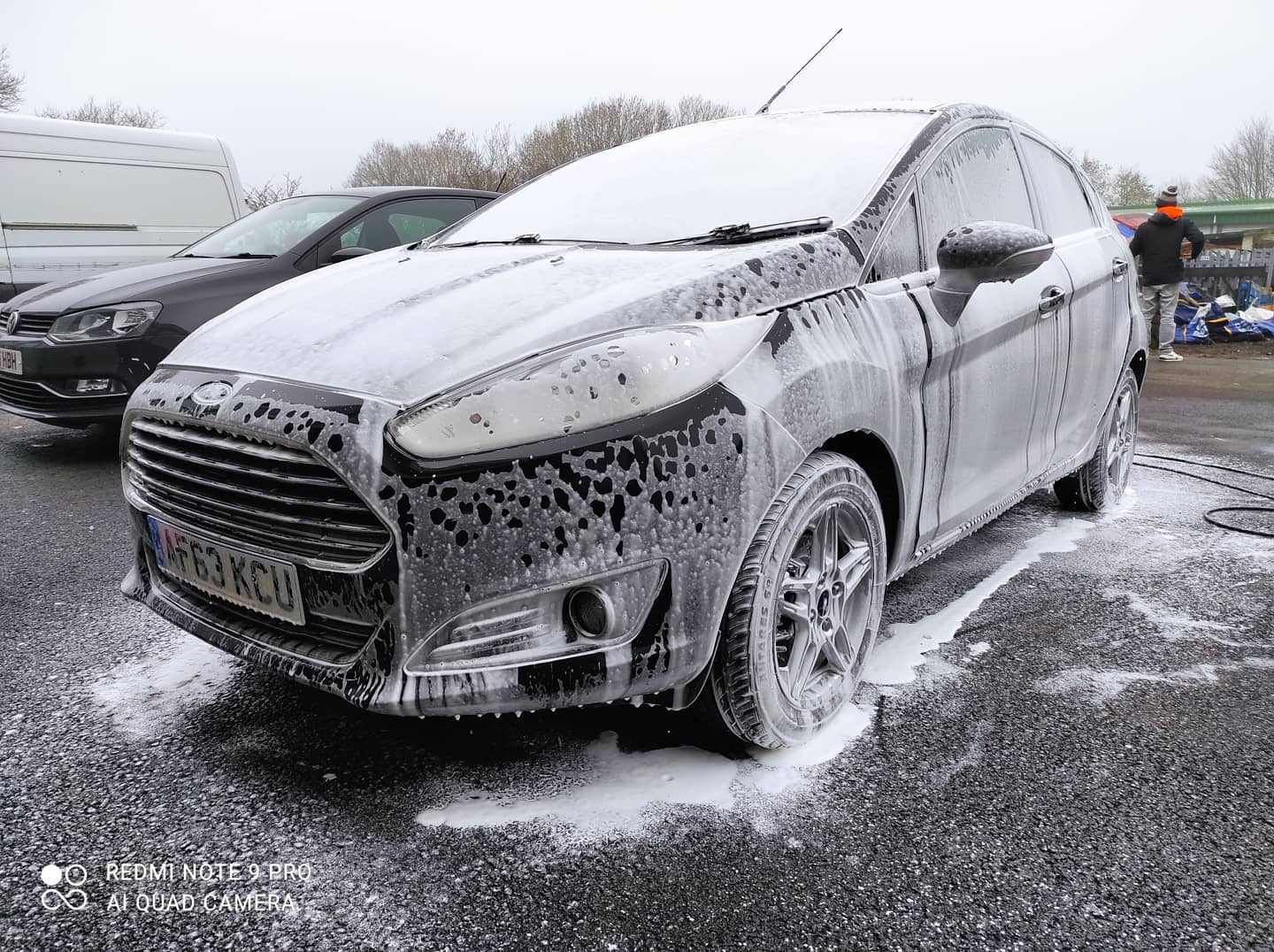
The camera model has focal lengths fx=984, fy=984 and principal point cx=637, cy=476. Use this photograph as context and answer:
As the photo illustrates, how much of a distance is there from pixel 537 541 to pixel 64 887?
104cm

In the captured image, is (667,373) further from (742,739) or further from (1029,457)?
(1029,457)

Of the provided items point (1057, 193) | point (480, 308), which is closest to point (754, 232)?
point (480, 308)

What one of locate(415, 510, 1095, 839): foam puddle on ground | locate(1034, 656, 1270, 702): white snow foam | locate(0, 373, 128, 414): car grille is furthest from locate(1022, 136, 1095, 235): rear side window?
locate(0, 373, 128, 414): car grille

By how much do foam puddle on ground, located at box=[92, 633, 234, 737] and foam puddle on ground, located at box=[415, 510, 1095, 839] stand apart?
869 millimetres

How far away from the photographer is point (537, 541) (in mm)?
1759

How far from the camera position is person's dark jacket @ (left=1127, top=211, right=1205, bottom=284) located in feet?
35.6

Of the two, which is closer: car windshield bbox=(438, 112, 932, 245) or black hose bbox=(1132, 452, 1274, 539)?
car windshield bbox=(438, 112, 932, 245)

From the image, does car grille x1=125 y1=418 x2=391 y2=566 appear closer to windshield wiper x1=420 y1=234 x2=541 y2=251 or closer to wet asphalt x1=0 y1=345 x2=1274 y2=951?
wet asphalt x1=0 y1=345 x2=1274 y2=951

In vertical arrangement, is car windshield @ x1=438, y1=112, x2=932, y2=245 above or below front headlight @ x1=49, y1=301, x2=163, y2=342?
above

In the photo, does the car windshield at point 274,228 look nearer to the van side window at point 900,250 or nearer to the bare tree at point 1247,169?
the van side window at point 900,250

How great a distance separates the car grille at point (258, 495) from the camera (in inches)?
70.6

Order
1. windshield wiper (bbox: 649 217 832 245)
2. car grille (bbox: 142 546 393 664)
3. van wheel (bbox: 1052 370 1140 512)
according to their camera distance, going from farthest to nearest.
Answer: van wheel (bbox: 1052 370 1140 512) < windshield wiper (bbox: 649 217 832 245) < car grille (bbox: 142 546 393 664)

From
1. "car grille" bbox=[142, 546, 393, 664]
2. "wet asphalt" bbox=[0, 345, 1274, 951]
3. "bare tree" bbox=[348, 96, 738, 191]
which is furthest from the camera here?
"bare tree" bbox=[348, 96, 738, 191]

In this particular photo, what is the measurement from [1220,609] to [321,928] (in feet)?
9.29
